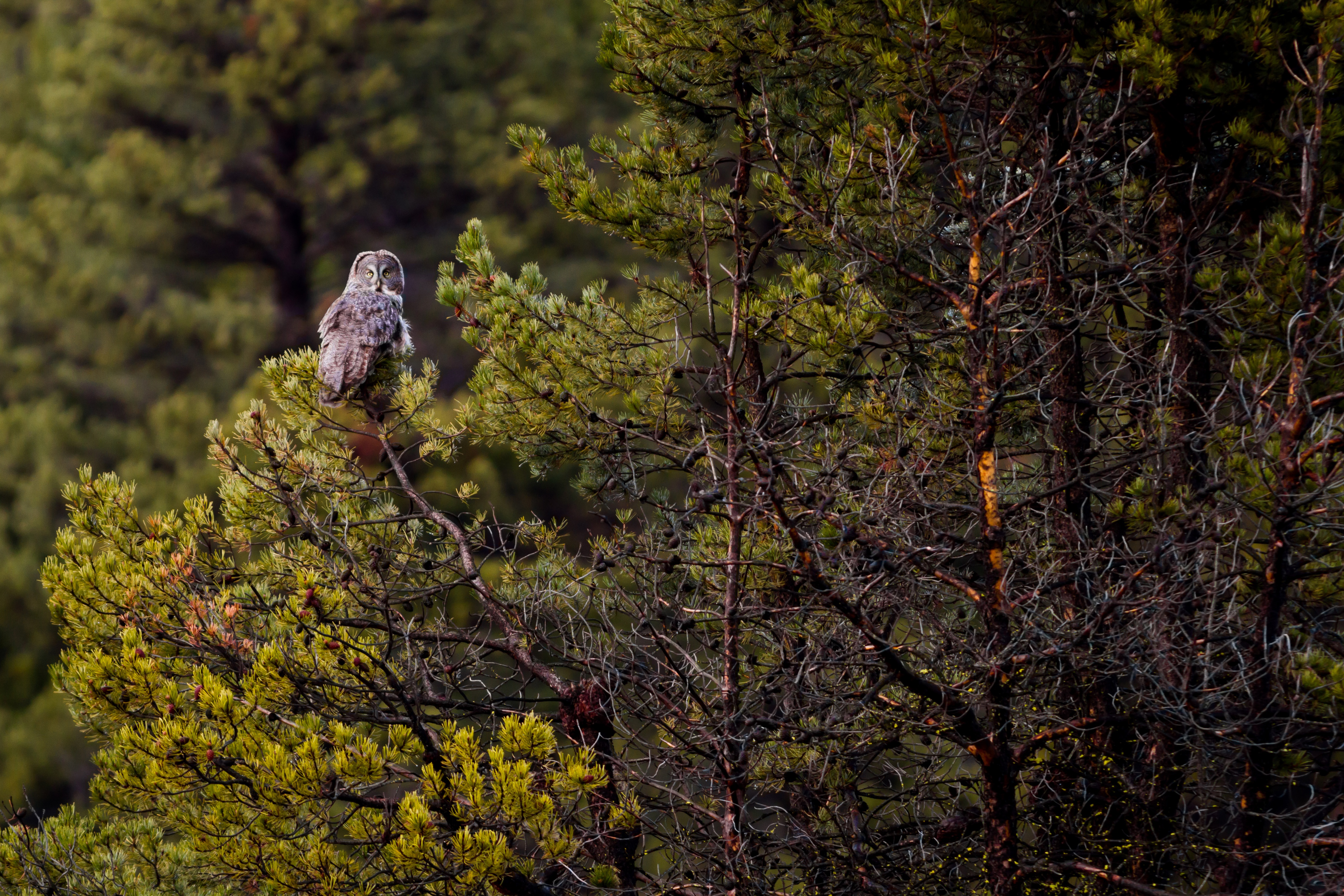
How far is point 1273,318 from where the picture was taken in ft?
12.6

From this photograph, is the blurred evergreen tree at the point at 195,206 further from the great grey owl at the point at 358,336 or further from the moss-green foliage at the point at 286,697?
the moss-green foliage at the point at 286,697

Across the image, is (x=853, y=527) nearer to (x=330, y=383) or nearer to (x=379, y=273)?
(x=330, y=383)

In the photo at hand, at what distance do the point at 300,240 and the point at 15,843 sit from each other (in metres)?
13.2

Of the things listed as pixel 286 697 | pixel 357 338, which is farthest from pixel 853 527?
pixel 357 338

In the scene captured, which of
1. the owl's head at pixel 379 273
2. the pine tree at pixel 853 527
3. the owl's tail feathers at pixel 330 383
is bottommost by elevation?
the pine tree at pixel 853 527

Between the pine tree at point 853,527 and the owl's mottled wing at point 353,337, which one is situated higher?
the owl's mottled wing at point 353,337

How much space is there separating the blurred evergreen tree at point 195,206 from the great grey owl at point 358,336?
27.8ft

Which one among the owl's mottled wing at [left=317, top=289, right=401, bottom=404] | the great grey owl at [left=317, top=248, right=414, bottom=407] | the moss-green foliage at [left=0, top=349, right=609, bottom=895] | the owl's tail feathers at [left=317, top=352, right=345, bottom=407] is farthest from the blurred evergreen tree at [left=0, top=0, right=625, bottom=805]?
the moss-green foliage at [left=0, top=349, right=609, bottom=895]

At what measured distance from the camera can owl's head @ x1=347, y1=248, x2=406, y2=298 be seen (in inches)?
276

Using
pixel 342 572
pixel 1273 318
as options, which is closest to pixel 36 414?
pixel 342 572

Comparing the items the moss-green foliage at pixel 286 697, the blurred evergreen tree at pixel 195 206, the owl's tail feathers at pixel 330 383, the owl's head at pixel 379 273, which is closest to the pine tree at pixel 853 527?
the moss-green foliage at pixel 286 697

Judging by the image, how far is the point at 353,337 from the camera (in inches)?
A: 231

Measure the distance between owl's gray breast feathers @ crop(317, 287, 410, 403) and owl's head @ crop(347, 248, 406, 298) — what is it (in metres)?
0.41

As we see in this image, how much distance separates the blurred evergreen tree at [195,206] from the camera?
48.4ft
